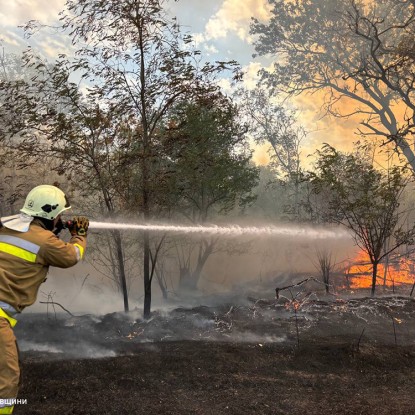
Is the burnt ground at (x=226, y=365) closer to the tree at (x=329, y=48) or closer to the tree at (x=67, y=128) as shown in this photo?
the tree at (x=67, y=128)

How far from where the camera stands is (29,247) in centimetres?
345

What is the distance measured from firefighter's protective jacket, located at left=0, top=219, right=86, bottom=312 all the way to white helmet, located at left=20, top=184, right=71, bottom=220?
0.15 meters

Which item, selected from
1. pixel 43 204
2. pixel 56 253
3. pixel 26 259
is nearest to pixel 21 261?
pixel 26 259

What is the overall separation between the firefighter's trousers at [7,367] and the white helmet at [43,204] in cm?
104

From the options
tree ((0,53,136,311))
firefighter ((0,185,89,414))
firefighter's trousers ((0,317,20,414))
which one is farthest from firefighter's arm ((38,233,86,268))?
tree ((0,53,136,311))

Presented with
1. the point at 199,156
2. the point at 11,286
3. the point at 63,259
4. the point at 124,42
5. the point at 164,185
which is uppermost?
the point at 124,42

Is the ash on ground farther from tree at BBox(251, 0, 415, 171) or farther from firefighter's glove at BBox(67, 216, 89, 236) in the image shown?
tree at BBox(251, 0, 415, 171)

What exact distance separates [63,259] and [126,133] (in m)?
6.55

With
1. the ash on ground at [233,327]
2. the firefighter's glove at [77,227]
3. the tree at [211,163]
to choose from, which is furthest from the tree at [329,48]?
the firefighter's glove at [77,227]

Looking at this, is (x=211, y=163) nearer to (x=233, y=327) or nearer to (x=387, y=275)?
(x=233, y=327)

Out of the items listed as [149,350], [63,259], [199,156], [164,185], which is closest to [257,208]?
[199,156]

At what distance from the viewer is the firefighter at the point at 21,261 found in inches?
128

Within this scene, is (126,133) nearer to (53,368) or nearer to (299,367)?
(53,368)

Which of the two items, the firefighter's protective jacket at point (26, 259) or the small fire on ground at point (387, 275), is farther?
the small fire on ground at point (387, 275)
